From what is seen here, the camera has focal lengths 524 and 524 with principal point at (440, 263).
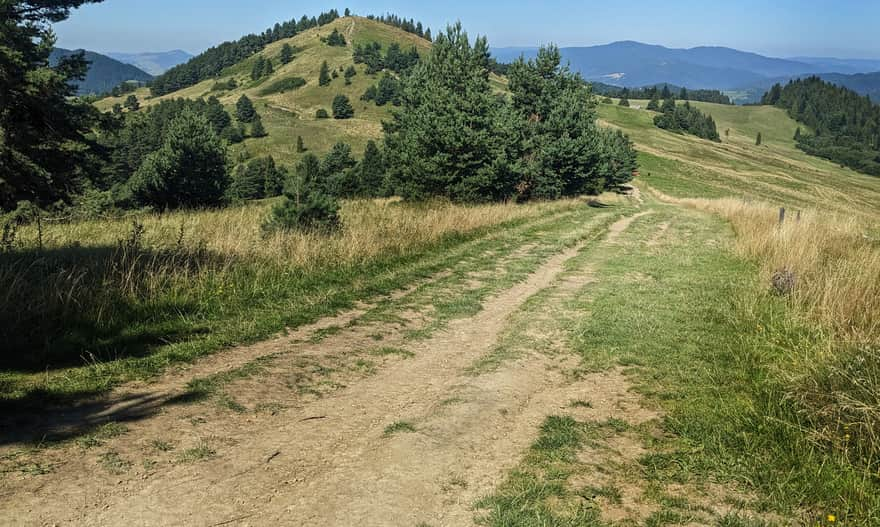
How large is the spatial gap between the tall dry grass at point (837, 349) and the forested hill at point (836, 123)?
153035 millimetres

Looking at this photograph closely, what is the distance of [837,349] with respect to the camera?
530cm

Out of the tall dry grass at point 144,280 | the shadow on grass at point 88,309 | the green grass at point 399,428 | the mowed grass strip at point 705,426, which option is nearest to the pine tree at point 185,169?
the tall dry grass at point 144,280

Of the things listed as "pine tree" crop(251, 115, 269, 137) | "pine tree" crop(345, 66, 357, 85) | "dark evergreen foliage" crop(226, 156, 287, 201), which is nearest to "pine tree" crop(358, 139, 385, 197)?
"dark evergreen foliage" crop(226, 156, 287, 201)

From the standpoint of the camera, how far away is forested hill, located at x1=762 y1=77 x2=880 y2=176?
137250 mm

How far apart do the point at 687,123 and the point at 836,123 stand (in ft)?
204

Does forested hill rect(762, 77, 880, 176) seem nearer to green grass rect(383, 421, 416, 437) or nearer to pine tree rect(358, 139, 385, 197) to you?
pine tree rect(358, 139, 385, 197)

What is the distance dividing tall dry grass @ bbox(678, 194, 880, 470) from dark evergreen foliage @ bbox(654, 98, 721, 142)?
469 ft

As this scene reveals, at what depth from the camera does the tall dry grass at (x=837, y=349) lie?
157 inches

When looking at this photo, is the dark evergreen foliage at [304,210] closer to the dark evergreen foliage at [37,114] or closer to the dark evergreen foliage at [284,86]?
the dark evergreen foliage at [37,114]

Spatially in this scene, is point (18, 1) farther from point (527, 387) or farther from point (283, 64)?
point (283, 64)

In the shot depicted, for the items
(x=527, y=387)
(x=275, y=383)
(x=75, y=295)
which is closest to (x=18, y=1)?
(x=75, y=295)

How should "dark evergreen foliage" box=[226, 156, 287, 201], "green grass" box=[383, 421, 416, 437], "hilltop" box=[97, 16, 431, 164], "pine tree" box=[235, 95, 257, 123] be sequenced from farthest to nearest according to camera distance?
"pine tree" box=[235, 95, 257, 123] < "hilltop" box=[97, 16, 431, 164] < "dark evergreen foliage" box=[226, 156, 287, 201] < "green grass" box=[383, 421, 416, 437]

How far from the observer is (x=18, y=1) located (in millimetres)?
17953

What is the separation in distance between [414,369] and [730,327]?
4.44 meters
